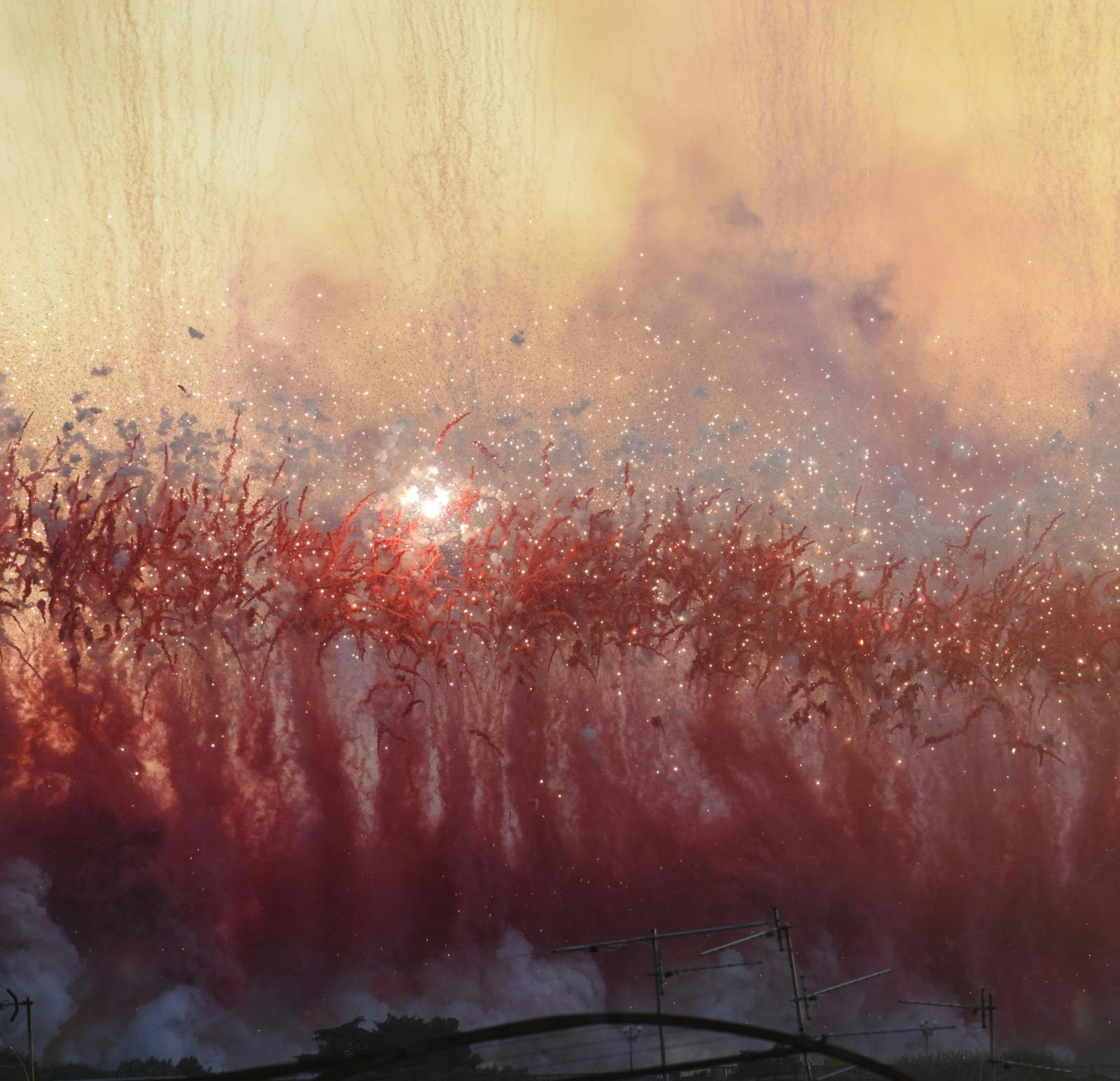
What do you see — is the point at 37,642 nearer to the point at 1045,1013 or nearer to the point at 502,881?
the point at 502,881

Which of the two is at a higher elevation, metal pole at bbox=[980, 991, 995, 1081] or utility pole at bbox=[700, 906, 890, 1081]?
utility pole at bbox=[700, 906, 890, 1081]

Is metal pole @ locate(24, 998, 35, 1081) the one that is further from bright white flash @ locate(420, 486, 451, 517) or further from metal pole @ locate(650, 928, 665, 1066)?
bright white flash @ locate(420, 486, 451, 517)

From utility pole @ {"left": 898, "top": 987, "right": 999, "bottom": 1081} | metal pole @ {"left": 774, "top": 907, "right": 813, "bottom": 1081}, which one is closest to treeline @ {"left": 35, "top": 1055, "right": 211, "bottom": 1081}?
metal pole @ {"left": 774, "top": 907, "right": 813, "bottom": 1081}

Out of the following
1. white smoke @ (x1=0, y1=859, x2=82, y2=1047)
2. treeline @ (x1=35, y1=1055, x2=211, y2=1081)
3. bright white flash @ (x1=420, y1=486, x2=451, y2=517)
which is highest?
bright white flash @ (x1=420, y1=486, x2=451, y2=517)

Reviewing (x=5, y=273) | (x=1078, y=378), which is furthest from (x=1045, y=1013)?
(x=5, y=273)

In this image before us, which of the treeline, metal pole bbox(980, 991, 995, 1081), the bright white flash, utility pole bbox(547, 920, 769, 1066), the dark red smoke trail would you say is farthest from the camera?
the bright white flash

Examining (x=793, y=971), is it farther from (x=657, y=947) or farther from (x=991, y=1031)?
(x=991, y=1031)

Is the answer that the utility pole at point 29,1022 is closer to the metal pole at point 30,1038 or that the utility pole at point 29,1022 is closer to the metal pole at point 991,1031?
the metal pole at point 30,1038

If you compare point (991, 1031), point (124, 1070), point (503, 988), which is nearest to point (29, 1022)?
point (124, 1070)
